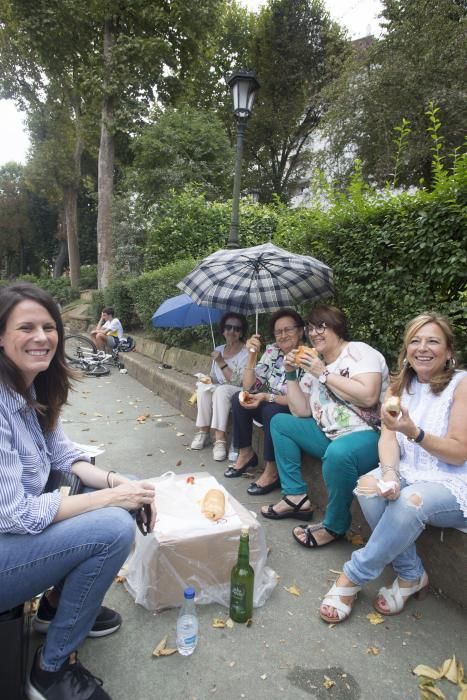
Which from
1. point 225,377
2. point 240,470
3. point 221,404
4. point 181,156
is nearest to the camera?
point 240,470

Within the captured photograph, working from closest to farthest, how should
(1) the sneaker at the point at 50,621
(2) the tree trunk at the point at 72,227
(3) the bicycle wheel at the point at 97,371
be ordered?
1. (1) the sneaker at the point at 50,621
2. (3) the bicycle wheel at the point at 97,371
3. (2) the tree trunk at the point at 72,227

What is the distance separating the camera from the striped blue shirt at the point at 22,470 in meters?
1.55

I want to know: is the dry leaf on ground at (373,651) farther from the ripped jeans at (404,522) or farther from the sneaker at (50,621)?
the sneaker at (50,621)

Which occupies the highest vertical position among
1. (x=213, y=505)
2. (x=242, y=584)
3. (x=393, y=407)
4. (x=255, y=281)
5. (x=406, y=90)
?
(x=406, y=90)

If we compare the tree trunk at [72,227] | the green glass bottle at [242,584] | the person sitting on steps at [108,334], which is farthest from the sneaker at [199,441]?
the tree trunk at [72,227]

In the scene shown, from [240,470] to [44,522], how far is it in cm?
251

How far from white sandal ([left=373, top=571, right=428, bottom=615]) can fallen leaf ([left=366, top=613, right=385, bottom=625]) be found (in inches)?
1.1

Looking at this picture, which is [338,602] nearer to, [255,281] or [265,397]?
[265,397]

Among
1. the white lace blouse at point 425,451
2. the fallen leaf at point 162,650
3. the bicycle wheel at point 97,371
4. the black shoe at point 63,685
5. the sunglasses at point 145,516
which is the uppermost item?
the white lace blouse at point 425,451

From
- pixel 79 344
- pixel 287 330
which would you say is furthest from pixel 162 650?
pixel 79 344

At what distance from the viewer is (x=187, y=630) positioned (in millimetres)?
1967

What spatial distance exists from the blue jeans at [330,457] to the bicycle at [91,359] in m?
6.57

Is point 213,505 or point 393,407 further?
point 213,505

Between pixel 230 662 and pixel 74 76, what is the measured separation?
707 inches
